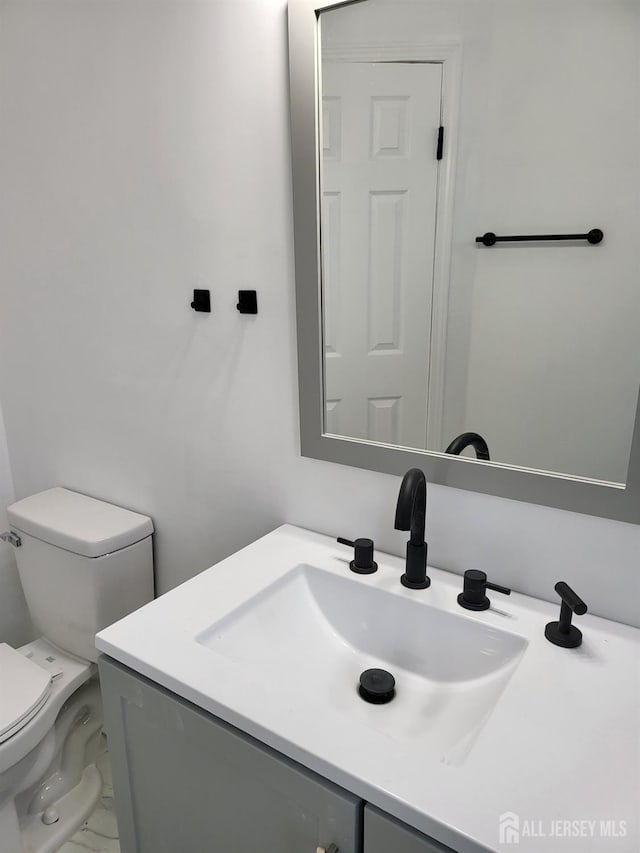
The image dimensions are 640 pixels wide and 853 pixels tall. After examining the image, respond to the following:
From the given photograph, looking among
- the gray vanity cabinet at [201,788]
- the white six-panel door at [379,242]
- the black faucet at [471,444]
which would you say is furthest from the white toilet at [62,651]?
the black faucet at [471,444]

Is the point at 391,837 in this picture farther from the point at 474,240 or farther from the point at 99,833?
the point at 99,833

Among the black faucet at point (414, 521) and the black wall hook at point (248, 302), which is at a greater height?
the black wall hook at point (248, 302)

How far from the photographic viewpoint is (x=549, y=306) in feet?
3.08

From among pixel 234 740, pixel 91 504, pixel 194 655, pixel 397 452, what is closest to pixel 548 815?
pixel 234 740

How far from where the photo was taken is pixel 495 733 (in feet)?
2.43

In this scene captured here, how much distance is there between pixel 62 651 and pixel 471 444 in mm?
1276

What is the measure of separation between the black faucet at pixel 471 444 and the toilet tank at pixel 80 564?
0.87 meters

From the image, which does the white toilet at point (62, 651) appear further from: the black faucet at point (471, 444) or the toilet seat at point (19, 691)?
the black faucet at point (471, 444)

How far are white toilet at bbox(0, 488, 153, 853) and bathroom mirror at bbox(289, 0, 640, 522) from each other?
0.69 meters

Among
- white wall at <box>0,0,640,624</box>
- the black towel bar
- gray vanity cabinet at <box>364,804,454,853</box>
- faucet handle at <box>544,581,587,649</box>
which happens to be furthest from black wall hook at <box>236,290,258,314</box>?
gray vanity cabinet at <box>364,804,454,853</box>

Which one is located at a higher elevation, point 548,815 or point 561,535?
point 561,535

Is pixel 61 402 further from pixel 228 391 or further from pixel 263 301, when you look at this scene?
pixel 263 301

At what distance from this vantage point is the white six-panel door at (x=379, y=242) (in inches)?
40.0

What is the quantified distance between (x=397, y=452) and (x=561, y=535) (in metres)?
0.32
